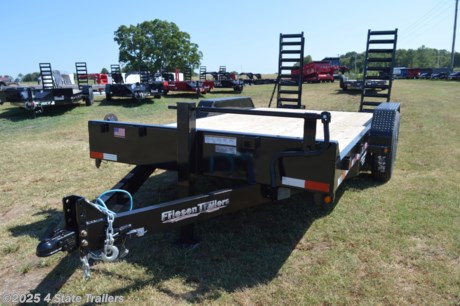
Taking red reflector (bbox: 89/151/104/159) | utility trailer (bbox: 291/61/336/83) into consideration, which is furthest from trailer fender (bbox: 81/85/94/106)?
utility trailer (bbox: 291/61/336/83)

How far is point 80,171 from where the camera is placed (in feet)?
17.4

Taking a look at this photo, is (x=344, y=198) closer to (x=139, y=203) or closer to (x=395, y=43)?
(x=139, y=203)

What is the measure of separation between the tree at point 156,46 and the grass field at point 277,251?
52.6 metres

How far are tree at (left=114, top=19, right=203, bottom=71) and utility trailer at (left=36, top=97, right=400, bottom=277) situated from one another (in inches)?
2123

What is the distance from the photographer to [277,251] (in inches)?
119

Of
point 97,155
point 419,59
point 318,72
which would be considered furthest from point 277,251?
point 419,59

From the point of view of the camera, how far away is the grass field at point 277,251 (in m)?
2.47

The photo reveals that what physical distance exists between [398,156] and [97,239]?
5.46 meters

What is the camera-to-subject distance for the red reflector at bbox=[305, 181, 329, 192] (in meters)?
2.39

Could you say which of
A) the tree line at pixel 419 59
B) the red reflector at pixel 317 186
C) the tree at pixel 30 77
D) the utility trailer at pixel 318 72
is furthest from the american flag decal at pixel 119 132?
the tree line at pixel 419 59

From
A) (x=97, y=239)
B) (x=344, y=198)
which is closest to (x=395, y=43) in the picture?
(x=344, y=198)

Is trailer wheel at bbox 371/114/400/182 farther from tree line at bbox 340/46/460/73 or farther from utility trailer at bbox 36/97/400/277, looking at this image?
tree line at bbox 340/46/460/73

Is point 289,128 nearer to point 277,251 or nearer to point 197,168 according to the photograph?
point 197,168

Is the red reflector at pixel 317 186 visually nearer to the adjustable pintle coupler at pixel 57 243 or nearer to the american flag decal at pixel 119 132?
the adjustable pintle coupler at pixel 57 243
